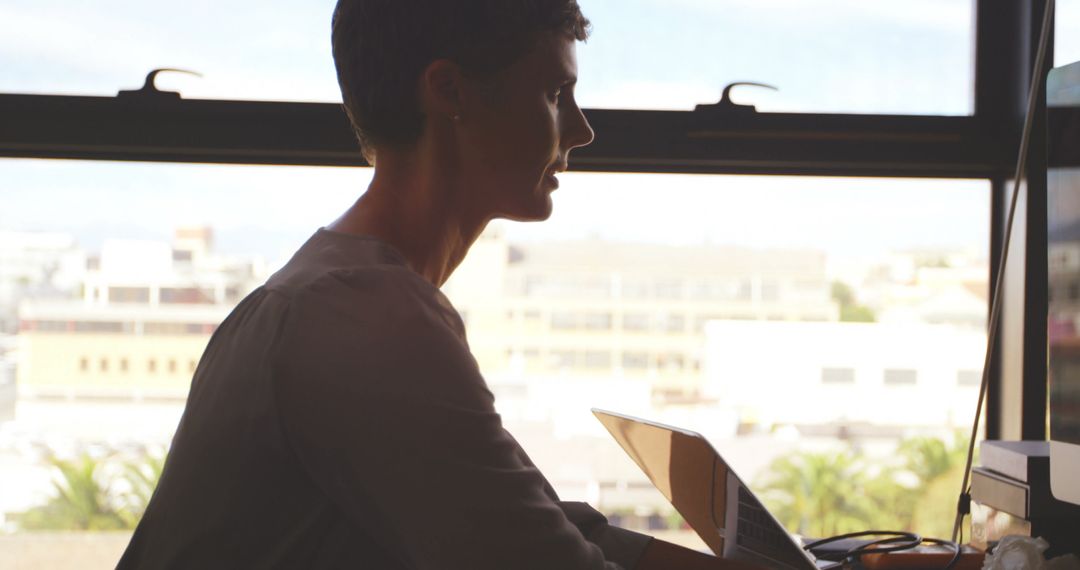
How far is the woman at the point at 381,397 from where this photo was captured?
2.30ft

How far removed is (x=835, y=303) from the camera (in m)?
1.81

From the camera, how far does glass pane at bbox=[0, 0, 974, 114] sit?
170 cm

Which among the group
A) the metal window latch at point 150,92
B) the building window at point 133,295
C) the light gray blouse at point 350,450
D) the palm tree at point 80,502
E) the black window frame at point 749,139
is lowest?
the palm tree at point 80,502

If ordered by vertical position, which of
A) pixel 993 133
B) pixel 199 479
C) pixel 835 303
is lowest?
pixel 199 479

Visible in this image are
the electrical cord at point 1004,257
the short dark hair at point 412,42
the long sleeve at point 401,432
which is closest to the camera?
the long sleeve at point 401,432

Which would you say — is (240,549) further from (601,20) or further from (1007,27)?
(1007,27)

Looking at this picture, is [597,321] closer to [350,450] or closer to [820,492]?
[820,492]

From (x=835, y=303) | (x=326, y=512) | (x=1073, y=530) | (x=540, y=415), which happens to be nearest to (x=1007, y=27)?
(x=835, y=303)

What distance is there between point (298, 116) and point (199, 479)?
1.03 m

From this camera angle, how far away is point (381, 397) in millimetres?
694

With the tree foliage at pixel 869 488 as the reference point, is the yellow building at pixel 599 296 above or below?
above

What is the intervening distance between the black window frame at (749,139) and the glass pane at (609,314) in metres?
0.03

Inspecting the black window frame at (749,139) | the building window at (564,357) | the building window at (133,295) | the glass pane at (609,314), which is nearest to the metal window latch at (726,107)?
the black window frame at (749,139)

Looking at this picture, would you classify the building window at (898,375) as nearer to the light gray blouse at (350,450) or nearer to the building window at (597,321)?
the building window at (597,321)
